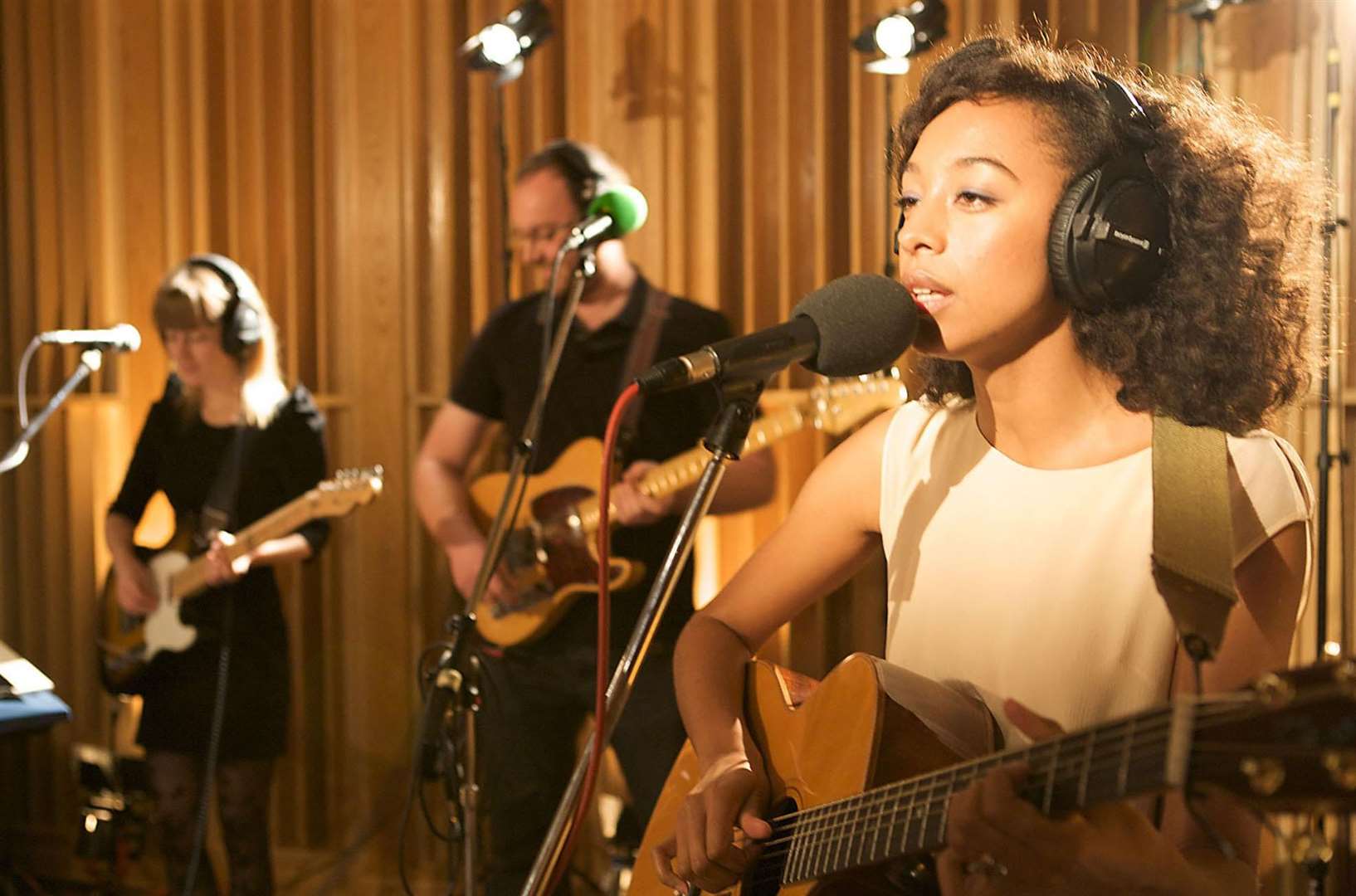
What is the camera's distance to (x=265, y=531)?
3.80m

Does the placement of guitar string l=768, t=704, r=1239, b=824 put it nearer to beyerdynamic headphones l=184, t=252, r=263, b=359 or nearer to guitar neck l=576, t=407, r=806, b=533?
guitar neck l=576, t=407, r=806, b=533

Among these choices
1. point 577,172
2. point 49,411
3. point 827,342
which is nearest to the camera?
point 827,342

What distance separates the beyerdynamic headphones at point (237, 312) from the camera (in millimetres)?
3938

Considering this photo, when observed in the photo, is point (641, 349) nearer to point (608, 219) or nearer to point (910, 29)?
point (608, 219)

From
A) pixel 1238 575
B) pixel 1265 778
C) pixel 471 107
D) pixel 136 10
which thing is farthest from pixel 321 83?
pixel 1265 778

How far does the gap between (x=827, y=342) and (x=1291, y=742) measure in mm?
641

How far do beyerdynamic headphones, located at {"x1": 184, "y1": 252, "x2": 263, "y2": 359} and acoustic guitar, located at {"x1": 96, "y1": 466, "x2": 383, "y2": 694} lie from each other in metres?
0.51

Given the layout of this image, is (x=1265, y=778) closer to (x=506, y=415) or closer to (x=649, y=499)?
(x=649, y=499)

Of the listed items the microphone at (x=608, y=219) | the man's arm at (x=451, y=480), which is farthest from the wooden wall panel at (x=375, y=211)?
the microphone at (x=608, y=219)

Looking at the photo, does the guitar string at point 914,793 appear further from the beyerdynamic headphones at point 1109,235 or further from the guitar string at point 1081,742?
the beyerdynamic headphones at point 1109,235

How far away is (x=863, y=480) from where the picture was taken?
1.80 m

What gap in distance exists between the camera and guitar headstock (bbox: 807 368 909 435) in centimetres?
325

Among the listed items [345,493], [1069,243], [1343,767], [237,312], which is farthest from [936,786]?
[237,312]

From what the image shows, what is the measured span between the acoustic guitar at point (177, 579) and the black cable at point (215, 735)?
0.32 ft
